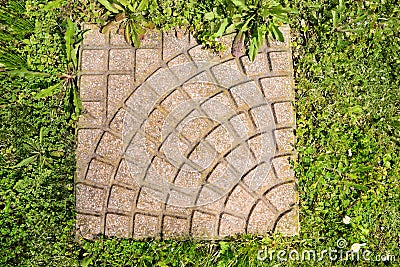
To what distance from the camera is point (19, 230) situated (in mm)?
4141

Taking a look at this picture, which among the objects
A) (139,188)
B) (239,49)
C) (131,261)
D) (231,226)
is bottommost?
(131,261)

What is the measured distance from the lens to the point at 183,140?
415 cm

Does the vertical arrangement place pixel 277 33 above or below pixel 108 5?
below

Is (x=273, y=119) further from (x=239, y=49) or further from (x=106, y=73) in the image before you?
(x=106, y=73)

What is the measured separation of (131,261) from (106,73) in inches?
63.2

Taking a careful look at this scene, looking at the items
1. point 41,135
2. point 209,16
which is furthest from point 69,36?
point 209,16

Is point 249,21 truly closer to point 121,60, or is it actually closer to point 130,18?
point 130,18

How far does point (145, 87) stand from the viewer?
13.8 ft

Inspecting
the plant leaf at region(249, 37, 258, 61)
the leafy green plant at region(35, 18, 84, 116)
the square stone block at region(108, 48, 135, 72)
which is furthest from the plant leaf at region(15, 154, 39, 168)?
the plant leaf at region(249, 37, 258, 61)

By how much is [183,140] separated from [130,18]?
1.14 metres

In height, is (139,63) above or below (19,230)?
above

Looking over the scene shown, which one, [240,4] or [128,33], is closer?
[240,4]

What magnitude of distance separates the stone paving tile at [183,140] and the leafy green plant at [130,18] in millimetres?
77

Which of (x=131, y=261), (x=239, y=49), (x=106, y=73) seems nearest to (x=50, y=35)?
(x=106, y=73)
